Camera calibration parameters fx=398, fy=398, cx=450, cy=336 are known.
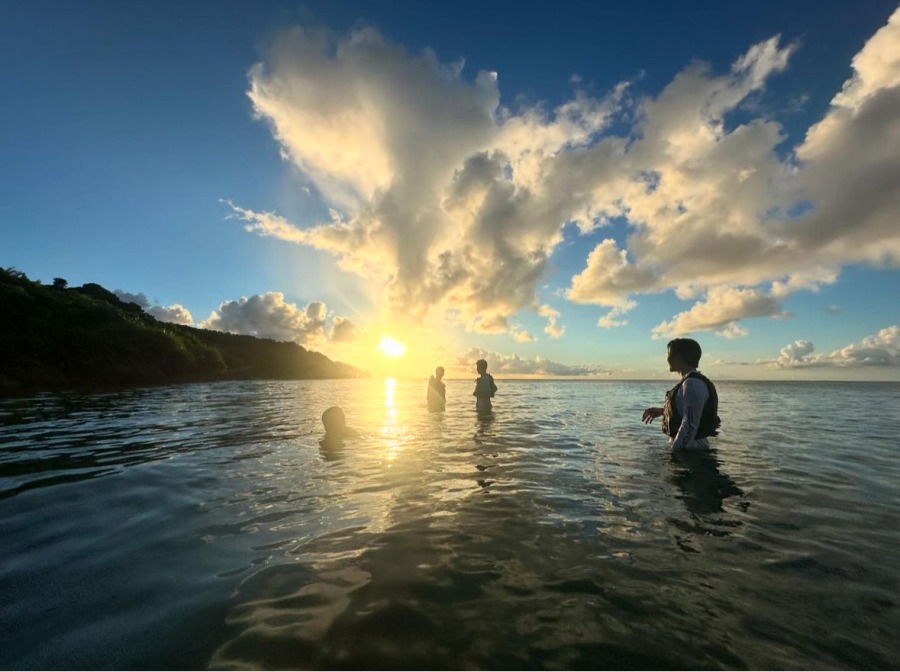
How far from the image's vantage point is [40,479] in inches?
324

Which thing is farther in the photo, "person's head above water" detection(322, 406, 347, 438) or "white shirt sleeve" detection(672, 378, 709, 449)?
"person's head above water" detection(322, 406, 347, 438)

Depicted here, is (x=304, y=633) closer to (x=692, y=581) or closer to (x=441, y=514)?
(x=441, y=514)

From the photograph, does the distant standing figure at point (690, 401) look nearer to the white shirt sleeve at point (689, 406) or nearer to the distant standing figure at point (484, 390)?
the white shirt sleeve at point (689, 406)

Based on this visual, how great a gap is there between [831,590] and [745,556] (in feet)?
2.77

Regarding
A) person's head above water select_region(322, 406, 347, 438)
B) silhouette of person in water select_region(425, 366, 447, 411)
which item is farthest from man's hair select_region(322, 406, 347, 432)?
silhouette of person in water select_region(425, 366, 447, 411)

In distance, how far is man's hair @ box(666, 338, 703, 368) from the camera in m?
9.47

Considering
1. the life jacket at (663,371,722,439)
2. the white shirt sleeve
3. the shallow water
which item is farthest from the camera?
the life jacket at (663,371,722,439)

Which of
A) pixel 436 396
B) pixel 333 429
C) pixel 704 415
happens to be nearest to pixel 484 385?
pixel 436 396

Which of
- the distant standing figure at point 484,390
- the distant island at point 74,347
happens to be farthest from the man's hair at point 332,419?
the distant island at point 74,347

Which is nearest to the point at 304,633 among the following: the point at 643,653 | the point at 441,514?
the point at 643,653

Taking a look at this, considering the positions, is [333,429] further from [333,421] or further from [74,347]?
[74,347]

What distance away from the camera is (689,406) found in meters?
9.30

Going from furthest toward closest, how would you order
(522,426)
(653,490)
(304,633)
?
1. (522,426)
2. (653,490)
3. (304,633)

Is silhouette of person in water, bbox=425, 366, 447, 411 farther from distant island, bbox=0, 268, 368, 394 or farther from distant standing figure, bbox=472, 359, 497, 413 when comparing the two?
distant island, bbox=0, 268, 368, 394
